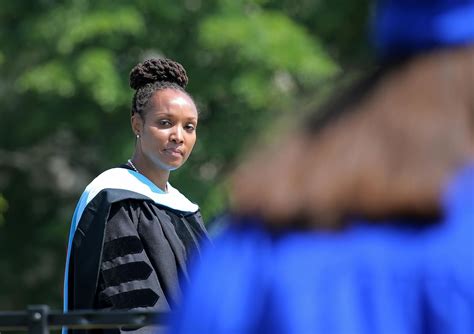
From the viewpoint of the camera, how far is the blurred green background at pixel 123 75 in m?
10.3

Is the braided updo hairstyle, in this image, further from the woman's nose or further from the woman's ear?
the woman's nose

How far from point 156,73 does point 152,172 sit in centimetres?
44

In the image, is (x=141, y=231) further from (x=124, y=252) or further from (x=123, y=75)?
(x=123, y=75)

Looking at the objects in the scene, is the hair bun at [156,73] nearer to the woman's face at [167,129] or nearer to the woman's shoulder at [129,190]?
the woman's face at [167,129]

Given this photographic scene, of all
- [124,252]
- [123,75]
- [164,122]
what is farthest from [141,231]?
[123,75]

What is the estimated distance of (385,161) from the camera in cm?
119

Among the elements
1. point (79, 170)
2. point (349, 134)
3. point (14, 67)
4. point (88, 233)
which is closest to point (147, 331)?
point (88, 233)

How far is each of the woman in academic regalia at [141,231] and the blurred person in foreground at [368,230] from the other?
270cm

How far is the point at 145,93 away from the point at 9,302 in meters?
9.01

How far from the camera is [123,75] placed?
10.5m

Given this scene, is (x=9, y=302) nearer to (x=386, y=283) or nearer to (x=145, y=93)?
(x=145, y=93)

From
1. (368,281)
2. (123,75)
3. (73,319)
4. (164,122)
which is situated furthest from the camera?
(123,75)

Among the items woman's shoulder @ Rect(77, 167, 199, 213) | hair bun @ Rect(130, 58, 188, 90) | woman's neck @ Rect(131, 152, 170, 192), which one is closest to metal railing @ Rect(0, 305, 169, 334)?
woman's shoulder @ Rect(77, 167, 199, 213)

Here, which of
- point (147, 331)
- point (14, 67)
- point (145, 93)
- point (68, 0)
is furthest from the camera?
point (14, 67)
